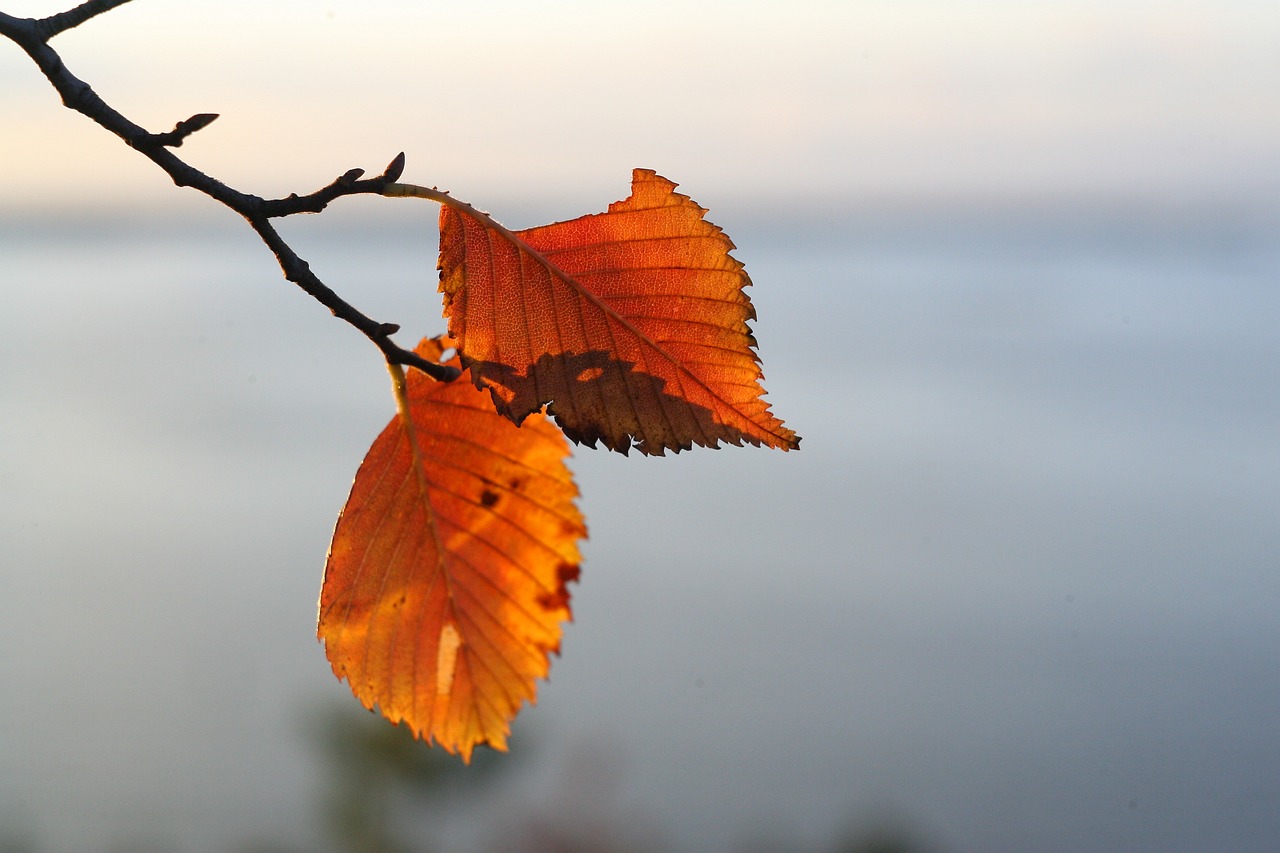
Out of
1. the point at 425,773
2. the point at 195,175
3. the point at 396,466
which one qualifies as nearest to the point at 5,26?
the point at 195,175

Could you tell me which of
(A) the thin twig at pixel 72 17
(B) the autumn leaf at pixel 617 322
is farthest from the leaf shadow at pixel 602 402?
(A) the thin twig at pixel 72 17

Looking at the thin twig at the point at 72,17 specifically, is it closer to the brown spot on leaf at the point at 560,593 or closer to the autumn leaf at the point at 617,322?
the autumn leaf at the point at 617,322

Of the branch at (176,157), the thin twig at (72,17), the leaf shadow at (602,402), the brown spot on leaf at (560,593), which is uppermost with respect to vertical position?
the thin twig at (72,17)

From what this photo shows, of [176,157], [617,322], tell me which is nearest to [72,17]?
[176,157]

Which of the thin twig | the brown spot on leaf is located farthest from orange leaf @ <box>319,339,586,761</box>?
the thin twig

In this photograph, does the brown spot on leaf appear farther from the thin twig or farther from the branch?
the thin twig

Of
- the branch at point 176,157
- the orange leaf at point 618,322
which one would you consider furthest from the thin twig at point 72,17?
the orange leaf at point 618,322

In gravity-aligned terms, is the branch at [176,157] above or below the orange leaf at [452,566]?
above

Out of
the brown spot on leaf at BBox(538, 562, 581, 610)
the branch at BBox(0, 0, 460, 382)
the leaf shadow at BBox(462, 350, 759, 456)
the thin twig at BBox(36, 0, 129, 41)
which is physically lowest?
the brown spot on leaf at BBox(538, 562, 581, 610)
